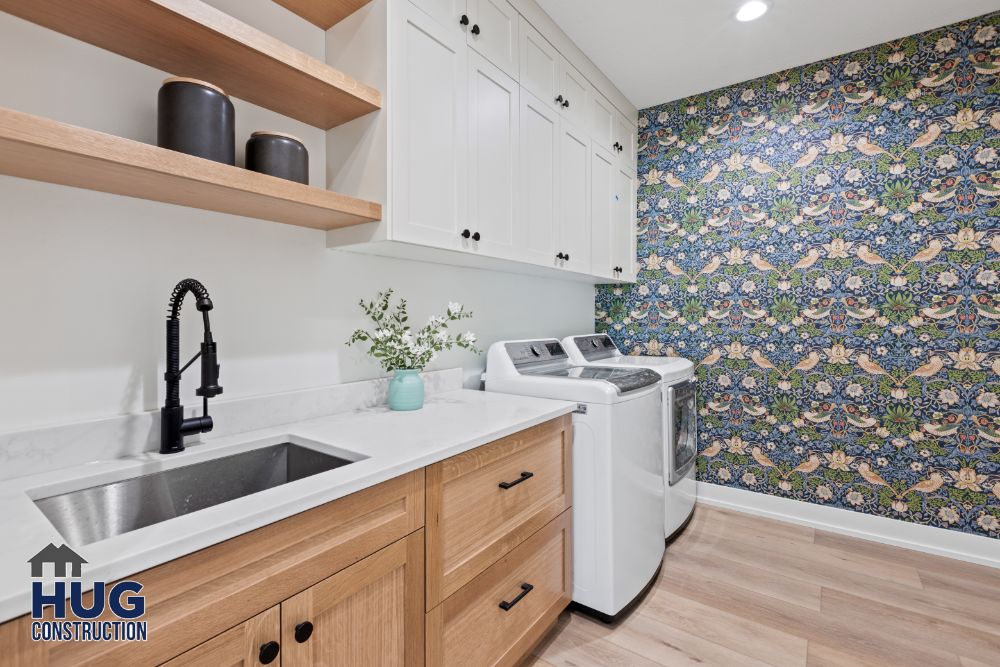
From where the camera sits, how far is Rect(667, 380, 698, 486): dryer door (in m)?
2.38

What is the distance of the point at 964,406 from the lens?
229cm

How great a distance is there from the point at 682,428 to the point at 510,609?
148cm

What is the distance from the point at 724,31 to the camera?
2318mm

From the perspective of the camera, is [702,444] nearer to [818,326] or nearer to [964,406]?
→ [818,326]

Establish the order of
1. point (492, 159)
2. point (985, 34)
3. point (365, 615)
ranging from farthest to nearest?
point (985, 34) → point (492, 159) → point (365, 615)

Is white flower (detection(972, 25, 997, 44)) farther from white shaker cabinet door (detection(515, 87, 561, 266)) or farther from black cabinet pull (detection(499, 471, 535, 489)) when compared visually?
black cabinet pull (detection(499, 471, 535, 489))

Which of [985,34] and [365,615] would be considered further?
[985,34]

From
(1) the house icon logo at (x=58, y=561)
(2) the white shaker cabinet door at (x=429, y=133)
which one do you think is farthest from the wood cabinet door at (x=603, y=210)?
(1) the house icon logo at (x=58, y=561)

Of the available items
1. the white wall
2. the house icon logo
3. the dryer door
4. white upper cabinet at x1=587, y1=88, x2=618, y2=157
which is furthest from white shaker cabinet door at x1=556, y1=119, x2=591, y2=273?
the house icon logo

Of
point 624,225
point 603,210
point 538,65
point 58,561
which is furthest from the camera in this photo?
point 624,225

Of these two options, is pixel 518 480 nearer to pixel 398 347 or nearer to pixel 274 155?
pixel 398 347

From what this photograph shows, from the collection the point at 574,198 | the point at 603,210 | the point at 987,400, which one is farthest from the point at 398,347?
the point at 987,400

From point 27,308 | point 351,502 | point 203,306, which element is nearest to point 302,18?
point 203,306

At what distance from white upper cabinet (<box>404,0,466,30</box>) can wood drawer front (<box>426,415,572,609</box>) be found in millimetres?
1430
